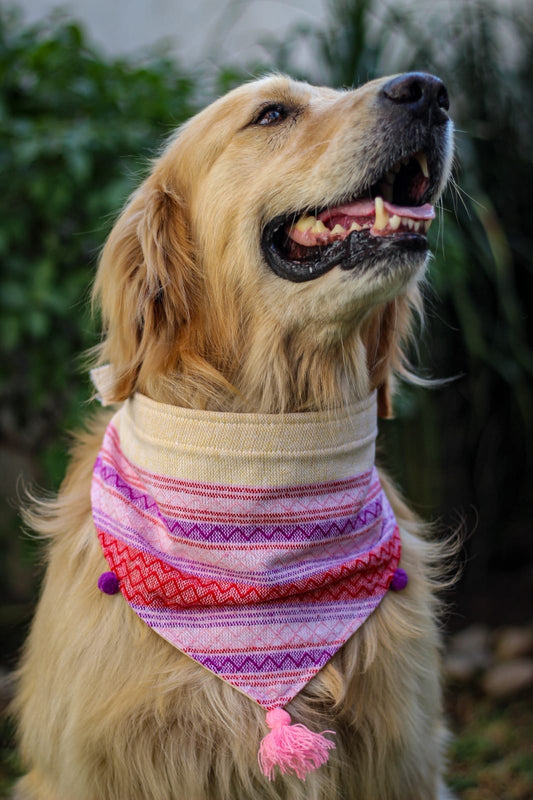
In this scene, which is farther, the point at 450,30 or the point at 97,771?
the point at 450,30

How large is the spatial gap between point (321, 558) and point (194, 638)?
1.23ft

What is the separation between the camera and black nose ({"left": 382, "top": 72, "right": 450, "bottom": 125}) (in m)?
1.66

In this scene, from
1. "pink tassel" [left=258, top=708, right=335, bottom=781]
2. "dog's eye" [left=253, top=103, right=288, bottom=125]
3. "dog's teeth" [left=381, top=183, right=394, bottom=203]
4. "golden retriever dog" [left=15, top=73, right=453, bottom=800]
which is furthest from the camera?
"dog's eye" [left=253, top=103, right=288, bottom=125]

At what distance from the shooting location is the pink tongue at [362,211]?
169cm

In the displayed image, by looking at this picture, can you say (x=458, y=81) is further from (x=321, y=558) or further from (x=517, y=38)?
(x=321, y=558)

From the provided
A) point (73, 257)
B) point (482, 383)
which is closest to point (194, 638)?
point (73, 257)

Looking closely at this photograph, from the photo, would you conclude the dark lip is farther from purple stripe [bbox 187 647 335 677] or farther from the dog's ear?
purple stripe [bbox 187 647 335 677]

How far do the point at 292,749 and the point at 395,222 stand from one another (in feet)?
3.81

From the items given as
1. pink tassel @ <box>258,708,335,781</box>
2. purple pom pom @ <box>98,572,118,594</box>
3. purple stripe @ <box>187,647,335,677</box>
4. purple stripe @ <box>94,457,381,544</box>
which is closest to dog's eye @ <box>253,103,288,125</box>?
purple stripe @ <box>94,457,381,544</box>

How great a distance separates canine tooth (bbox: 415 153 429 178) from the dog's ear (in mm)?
616

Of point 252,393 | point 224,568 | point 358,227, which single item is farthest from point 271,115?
point 224,568

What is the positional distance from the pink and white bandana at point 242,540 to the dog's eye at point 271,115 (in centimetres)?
76

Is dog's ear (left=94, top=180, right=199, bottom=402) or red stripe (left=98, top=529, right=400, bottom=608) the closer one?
red stripe (left=98, top=529, right=400, bottom=608)

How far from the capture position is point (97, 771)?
179 centimetres
